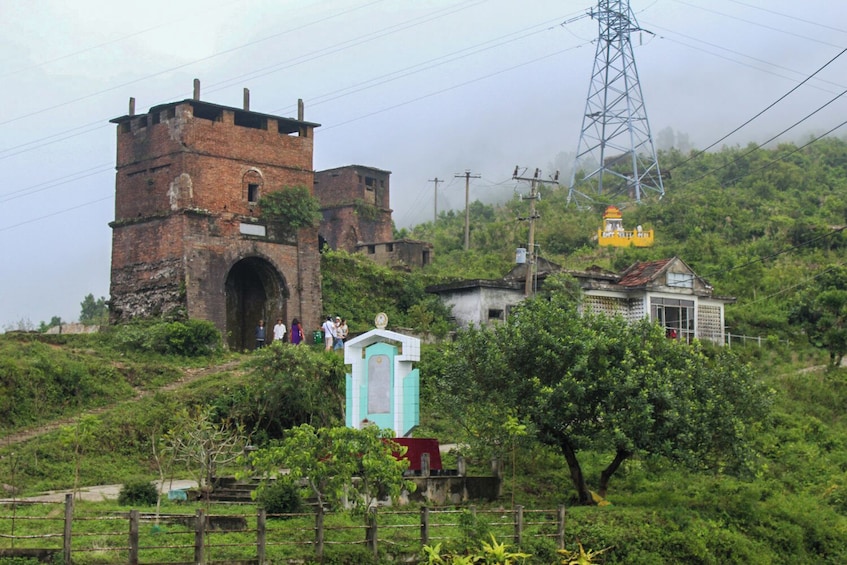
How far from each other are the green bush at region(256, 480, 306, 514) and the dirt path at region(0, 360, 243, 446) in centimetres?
605

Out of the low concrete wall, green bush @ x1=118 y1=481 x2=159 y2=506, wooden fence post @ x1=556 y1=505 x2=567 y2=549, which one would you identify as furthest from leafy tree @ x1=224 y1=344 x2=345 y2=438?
wooden fence post @ x1=556 y1=505 x2=567 y2=549

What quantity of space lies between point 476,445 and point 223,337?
42.9ft

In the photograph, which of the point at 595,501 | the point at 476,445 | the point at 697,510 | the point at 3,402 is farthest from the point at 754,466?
the point at 3,402

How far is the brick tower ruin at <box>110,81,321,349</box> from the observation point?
32281mm

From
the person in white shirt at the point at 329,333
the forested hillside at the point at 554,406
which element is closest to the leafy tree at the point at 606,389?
the forested hillside at the point at 554,406

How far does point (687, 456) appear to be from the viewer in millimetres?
19984

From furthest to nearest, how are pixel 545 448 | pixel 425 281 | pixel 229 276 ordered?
pixel 425 281 → pixel 229 276 → pixel 545 448

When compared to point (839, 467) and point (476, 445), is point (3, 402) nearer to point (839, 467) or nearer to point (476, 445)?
point (476, 445)

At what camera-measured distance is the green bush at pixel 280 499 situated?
1753cm

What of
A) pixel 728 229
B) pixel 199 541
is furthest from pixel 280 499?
pixel 728 229

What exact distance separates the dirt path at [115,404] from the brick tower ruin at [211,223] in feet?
9.79

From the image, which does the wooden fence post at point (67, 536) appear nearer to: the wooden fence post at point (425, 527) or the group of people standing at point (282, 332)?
the wooden fence post at point (425, 527)

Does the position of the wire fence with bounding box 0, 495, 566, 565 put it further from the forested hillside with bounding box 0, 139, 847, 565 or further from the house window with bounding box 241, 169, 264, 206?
the house window with bounding box 241, 169, 264, 206

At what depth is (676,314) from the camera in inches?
1373
